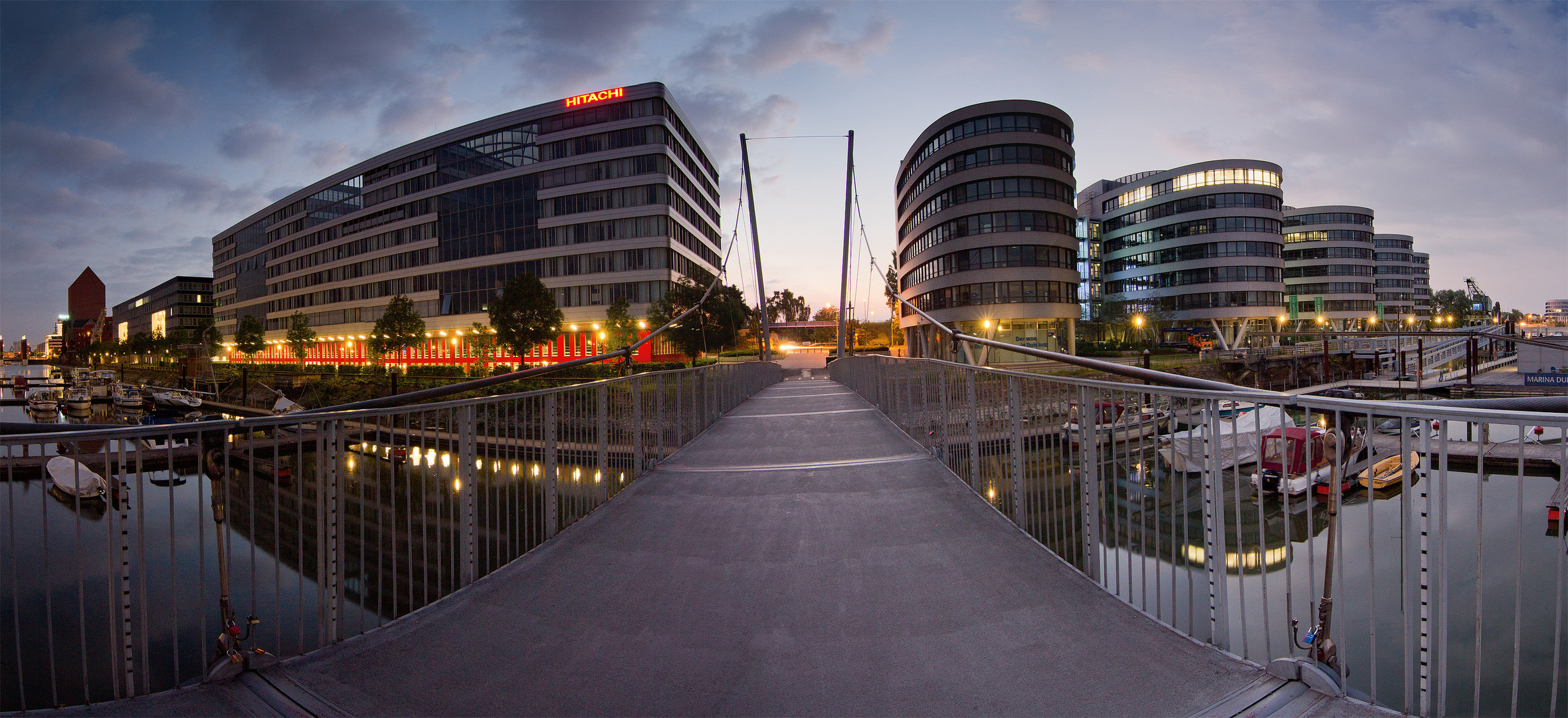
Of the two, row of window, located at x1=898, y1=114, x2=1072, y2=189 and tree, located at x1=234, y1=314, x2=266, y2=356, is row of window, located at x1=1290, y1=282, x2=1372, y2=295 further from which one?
tree, located at x1=234, y1=314, x2=266, y2=356

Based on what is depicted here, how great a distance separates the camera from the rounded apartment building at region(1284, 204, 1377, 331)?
73562 mm

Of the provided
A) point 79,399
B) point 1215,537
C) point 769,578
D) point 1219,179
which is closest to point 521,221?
point 79,399

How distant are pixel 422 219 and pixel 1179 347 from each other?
72483mm

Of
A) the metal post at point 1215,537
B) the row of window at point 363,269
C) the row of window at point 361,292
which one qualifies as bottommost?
the metal post at point 1215,537

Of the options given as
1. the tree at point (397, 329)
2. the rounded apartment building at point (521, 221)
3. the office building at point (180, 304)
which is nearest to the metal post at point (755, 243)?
the rounded apartment building at point (521, 221)

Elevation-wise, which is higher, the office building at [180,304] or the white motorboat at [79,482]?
the office building at [180,304]

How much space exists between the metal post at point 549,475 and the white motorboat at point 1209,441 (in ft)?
13.8

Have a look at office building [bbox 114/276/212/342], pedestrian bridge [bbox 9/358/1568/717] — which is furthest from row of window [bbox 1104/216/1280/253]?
office building [bbox 114/276/212/342]

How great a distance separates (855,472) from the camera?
6.41 metres

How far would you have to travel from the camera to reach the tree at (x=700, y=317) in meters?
36.7

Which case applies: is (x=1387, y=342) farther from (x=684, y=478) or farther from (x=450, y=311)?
(x=450, y=311)

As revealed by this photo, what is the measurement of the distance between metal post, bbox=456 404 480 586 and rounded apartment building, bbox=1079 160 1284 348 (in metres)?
60.8

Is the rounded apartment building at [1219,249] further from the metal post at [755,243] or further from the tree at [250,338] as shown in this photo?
the tree at [250,338]

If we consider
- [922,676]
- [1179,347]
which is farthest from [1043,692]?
[1179,347]
